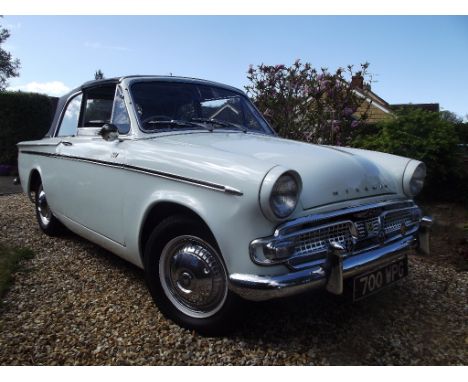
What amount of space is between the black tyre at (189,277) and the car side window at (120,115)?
0.93 m

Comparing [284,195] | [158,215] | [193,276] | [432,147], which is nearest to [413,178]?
[284,195]

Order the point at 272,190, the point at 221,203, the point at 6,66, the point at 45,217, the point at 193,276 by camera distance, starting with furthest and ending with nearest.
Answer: the point at 6,66, the point at 45,217, the point at 193,276, the point at 221,203, the point at 272,190

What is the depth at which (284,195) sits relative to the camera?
1.95m

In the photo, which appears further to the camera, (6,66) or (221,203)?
(6,66)

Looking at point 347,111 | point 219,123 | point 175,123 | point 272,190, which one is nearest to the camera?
point 272,190

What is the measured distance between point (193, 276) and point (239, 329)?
0.42m

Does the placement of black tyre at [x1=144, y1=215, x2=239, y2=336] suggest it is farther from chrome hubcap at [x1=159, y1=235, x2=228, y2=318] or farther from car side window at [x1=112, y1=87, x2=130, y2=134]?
car side window at [x1=112, y1=87, x2=130, y2=134]

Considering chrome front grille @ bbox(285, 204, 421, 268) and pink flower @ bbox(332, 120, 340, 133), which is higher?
pink flower @ bbox(332, 120, 340, 133)

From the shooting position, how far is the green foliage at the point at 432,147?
16.6ft

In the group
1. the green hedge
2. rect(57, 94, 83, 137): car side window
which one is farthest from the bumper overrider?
the green hedge

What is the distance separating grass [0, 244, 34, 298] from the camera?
3067mm

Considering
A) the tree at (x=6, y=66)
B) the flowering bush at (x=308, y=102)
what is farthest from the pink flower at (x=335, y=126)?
the tree at (x=6, y=66)

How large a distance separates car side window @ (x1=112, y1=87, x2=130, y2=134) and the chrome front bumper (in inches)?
59.8

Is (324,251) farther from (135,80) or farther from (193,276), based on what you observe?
(135,80)
